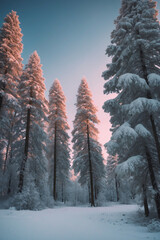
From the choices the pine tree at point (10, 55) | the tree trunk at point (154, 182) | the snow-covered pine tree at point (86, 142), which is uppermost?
the pine tree at point (10, 55)

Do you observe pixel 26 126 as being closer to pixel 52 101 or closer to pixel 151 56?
pixel 52 101

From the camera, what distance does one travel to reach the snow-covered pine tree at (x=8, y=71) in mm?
11305

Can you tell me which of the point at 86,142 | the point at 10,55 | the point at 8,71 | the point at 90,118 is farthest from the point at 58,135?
the point at 10,55

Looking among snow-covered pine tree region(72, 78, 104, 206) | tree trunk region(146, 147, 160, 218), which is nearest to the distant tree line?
snow-covered pine tree region(72, 78, 104, 206)

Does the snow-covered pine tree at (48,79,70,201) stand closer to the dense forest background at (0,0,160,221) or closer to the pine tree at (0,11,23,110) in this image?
the dense forest background at (0,0,160,221)

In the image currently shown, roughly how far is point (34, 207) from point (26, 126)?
6852 mm

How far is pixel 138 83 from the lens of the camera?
6539mm

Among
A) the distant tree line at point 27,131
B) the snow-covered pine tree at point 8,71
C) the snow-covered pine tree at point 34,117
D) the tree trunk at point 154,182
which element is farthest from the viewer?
the snow-covered pine tree at point 34,117

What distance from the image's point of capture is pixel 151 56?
8055mm

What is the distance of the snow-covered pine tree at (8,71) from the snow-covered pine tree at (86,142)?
8.30 m

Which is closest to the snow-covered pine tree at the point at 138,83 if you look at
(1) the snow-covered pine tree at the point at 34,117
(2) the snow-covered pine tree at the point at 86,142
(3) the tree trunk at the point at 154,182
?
(3) the tree trunk at the point at 154,182

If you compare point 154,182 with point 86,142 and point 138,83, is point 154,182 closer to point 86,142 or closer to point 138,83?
point 138,83

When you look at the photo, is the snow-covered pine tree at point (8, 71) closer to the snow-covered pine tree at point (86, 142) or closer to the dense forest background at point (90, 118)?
the dense forest background at point (90, 118)

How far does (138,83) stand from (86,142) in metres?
12.2
